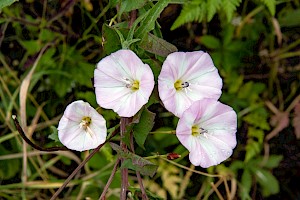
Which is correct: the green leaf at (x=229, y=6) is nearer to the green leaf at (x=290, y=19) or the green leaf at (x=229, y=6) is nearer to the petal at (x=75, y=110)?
the green leaf at (x=290, y=19)

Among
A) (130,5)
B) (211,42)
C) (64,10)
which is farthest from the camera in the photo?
(211,42)

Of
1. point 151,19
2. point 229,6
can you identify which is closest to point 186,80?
point 151,19

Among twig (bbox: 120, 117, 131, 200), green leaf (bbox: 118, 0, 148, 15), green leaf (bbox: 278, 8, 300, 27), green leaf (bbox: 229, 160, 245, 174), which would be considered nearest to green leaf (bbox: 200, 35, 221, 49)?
green leaf (bbox: 278, 8, 300, 27)

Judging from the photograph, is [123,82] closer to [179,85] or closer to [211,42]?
[179,85]

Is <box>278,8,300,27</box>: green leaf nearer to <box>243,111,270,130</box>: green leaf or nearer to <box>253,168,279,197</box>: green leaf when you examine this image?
<box>243,111,270,130</box>: green leaf

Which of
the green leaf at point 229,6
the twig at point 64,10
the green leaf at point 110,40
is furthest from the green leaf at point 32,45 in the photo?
the green leaf at point 110,40

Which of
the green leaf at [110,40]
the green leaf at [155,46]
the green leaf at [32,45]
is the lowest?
the green leaf at [32,45]

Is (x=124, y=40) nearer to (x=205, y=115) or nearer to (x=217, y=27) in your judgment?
(x=205, y=115)
